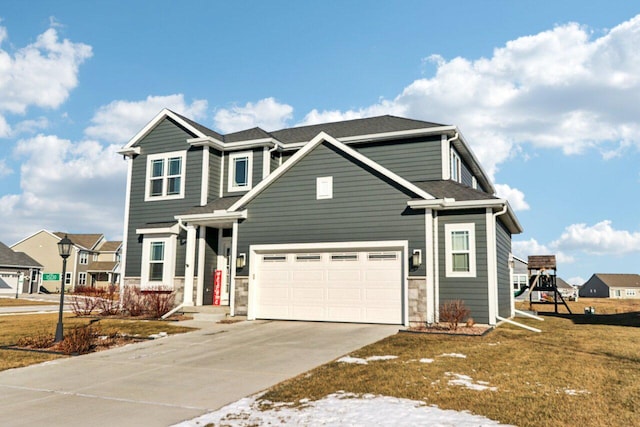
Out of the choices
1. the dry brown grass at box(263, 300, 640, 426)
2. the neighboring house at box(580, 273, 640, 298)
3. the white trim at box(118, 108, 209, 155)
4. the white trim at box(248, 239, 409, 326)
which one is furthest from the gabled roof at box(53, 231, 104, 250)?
the neighboring house at box(580, 273, 640, 298)

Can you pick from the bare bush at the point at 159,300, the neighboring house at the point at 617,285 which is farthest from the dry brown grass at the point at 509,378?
the neighboring house at the point at 617,285

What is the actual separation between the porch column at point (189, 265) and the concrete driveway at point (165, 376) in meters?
4.94

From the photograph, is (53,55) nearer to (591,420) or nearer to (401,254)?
(401,254)

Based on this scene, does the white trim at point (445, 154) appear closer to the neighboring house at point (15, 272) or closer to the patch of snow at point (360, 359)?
the patch of snow at point (360, 359)

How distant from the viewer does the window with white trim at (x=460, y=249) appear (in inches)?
571

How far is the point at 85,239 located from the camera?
6222 cm

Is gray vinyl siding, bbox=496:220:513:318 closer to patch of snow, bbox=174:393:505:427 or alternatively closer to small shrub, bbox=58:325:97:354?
patch of snow, bbox=174:393:505:427

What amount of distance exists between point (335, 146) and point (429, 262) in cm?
468

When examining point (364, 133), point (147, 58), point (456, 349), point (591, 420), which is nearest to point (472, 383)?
point (591, 420)

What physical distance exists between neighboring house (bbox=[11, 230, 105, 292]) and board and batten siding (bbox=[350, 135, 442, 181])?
49741 mm

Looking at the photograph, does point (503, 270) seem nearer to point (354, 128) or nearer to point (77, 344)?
point (354, 128)

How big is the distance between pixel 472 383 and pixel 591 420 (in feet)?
6.01

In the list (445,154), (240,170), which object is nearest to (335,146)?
(445,154)

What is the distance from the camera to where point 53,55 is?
19172mm
